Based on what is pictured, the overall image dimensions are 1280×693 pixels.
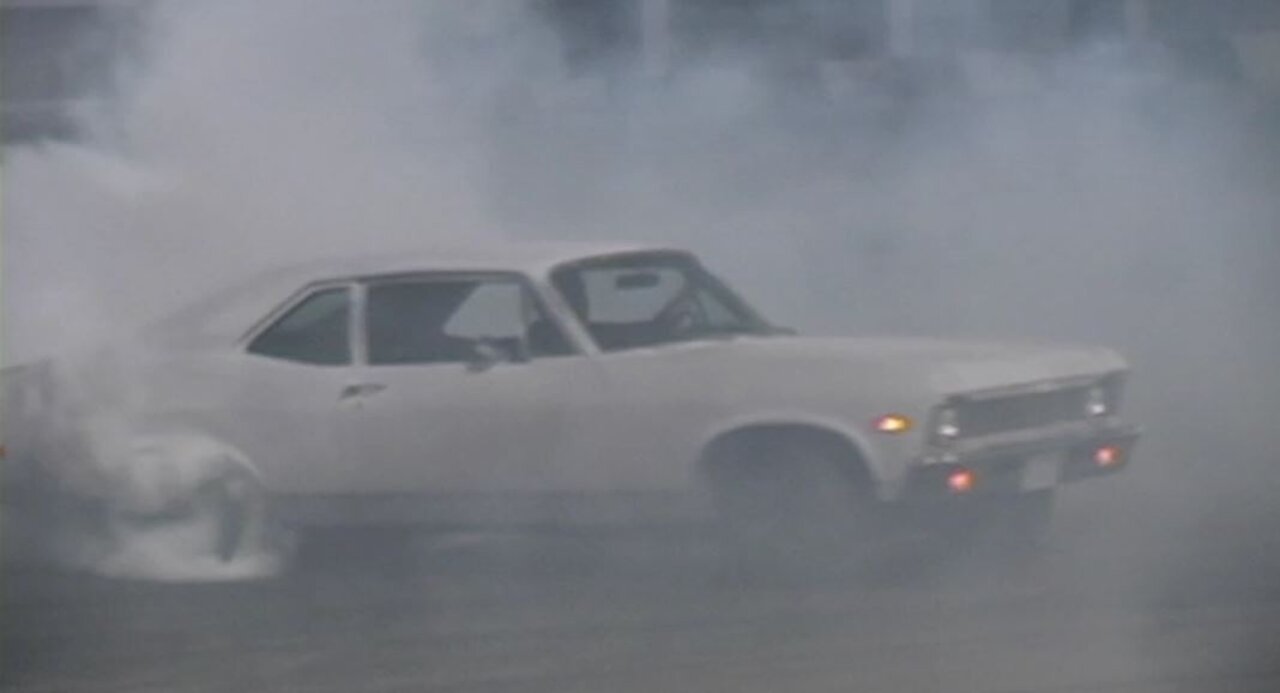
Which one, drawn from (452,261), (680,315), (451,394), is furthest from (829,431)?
(452,261)

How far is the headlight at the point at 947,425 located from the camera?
7672 mm

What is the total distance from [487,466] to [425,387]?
31 cm

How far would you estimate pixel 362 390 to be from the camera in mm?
7926

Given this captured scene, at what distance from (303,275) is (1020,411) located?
2247 millimetres

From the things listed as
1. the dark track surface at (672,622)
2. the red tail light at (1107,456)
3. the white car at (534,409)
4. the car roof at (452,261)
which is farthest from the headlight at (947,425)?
the car roof at (452,261)

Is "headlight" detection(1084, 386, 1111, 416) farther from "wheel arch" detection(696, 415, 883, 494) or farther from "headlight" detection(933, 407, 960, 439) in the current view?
"wheel arch" detection(696, 415, 883, 494)

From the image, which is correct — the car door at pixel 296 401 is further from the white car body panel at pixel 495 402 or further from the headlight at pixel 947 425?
the headlight at pixel 947 425

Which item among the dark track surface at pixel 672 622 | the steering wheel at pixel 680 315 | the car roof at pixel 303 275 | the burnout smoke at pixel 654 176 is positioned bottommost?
the dark track surface at pixel 672 622

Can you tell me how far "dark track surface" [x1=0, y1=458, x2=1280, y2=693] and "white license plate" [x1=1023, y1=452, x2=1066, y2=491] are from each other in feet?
0.82

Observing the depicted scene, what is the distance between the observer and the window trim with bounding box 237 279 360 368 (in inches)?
316

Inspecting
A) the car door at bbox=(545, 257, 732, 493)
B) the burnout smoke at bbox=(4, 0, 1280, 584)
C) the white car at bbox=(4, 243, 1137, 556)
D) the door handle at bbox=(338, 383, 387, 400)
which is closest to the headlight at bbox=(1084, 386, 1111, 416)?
the white car at bbox=(4, 243, 1137, 556)

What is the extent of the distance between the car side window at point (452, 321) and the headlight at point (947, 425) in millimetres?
1156

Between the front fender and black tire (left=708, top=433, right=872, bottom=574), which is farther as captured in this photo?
black tire (left=708, top=433, right=872, bottom=574)

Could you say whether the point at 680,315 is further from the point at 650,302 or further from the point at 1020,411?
the point at 1020,411
